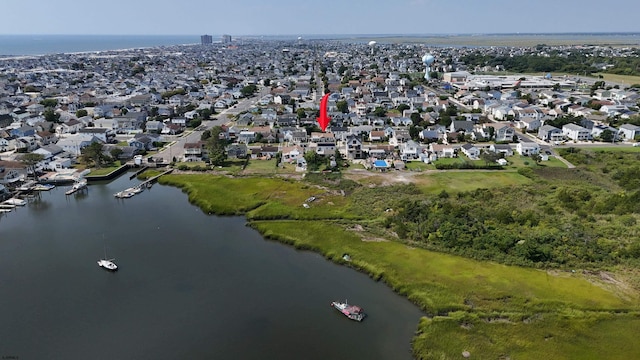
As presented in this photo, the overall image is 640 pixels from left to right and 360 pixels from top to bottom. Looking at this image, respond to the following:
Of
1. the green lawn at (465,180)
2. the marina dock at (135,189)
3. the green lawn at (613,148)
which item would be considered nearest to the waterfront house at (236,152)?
the marina dock at (135,189)

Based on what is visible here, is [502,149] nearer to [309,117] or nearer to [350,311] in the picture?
[309,117]

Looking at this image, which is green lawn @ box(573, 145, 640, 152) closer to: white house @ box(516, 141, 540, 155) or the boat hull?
white house @ box(516, 141, 540, 155)

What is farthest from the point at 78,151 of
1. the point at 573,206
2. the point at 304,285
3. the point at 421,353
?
the point at 573,206

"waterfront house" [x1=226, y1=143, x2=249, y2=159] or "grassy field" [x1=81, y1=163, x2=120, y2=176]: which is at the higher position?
"waterfront house" [x1=226, y1=143, x2=249, y2=159]

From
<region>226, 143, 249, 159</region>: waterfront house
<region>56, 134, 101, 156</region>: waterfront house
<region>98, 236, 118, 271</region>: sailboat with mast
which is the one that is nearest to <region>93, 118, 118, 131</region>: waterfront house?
<region>56, 134, 101, 156</region>: waterfront house

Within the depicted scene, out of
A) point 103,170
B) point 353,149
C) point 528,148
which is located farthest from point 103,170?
point 528,148

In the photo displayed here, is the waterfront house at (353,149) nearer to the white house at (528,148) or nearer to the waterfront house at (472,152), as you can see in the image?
the waterfront house at (472,152)

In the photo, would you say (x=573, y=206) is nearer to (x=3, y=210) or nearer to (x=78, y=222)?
(x=78, y=222)
